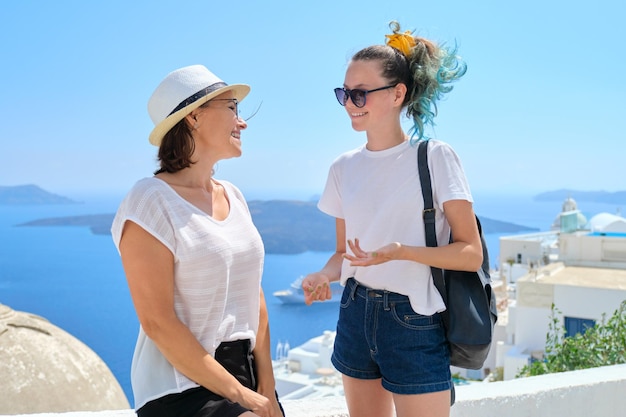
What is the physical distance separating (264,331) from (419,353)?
503 millimetres

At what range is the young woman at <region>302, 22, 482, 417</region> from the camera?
1.94 meters

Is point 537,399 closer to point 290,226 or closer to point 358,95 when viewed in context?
point 358,95

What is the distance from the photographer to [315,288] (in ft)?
6.97

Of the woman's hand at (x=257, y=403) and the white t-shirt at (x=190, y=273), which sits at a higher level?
the white t-shirt at (x=190, y=273)

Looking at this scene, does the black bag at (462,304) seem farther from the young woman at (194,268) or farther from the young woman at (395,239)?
the young woman at (194,268)

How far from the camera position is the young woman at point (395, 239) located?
1939 mm

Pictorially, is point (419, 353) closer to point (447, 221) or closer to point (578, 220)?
point (447, 221)

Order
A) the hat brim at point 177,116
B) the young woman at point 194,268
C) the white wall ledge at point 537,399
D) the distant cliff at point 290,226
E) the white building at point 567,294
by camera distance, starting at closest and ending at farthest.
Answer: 1. the young woman at point 194,268
2. the hat brim at point 177,116
3. the white wall ledge at point 537,399
4. the white building at point 567,294
5. the distant cliff at point 290,226

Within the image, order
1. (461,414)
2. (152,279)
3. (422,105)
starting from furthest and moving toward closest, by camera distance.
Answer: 1. (461,414)
2. (422,105)
3. (152,279)

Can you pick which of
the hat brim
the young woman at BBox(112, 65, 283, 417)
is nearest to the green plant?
the young woman at BBox(112, 65, 283, 417)

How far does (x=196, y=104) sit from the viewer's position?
193 centimetres

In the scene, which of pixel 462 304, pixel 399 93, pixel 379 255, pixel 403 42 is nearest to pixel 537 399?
pixel 462 304

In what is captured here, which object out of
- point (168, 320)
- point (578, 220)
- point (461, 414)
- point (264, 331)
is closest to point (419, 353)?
point (264, 331)

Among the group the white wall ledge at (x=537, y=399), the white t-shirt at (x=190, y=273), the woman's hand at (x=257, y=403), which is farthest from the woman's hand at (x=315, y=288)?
the white wall ledge at (x=537, y=399)
